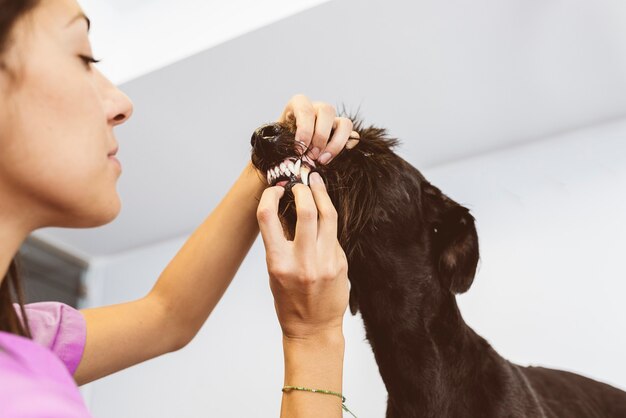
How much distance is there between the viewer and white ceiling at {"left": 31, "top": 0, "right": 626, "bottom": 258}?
6.20 feet

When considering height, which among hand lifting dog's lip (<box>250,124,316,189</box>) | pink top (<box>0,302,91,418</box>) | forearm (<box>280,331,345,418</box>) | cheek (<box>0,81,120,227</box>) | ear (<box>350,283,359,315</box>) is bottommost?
pink top (<box>0,302,91,418</box>)

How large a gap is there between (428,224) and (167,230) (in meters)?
1.85

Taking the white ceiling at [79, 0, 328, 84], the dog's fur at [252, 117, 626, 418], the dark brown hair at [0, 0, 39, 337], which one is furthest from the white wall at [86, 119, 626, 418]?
the dark brown hair at [0, 0, 39, 337]

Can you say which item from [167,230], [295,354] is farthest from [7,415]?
[167,230]

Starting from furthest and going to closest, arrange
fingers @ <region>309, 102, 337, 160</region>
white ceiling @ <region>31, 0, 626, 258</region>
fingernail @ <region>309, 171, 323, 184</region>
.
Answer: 1. white ceiling @ <region>31, 0, 626, 258</region>
2. fingers @ <region>309, 102, 337, 160</region>
3. fingernail @ <region>309, 171, 323, 184</region>

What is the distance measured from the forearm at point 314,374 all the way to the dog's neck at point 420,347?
456 mm

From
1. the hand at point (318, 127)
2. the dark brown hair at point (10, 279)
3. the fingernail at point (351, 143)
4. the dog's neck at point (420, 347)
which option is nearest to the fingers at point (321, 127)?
the hand at point (318, 127)

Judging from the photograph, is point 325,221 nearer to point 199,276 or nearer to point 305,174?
point 305,174

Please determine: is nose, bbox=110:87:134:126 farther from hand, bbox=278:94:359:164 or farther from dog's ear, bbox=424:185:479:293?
dog's ear, bbox=424:185:479:293

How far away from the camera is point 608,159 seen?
210 centimetres

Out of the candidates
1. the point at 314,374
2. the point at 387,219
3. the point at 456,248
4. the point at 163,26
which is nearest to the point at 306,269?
the point at 314,374

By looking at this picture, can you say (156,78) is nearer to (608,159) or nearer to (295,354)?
(295,354)

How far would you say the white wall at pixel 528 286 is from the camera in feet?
6.40

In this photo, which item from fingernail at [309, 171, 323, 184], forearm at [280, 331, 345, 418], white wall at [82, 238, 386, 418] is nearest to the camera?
forearm at [280, 331, 345, 418]
